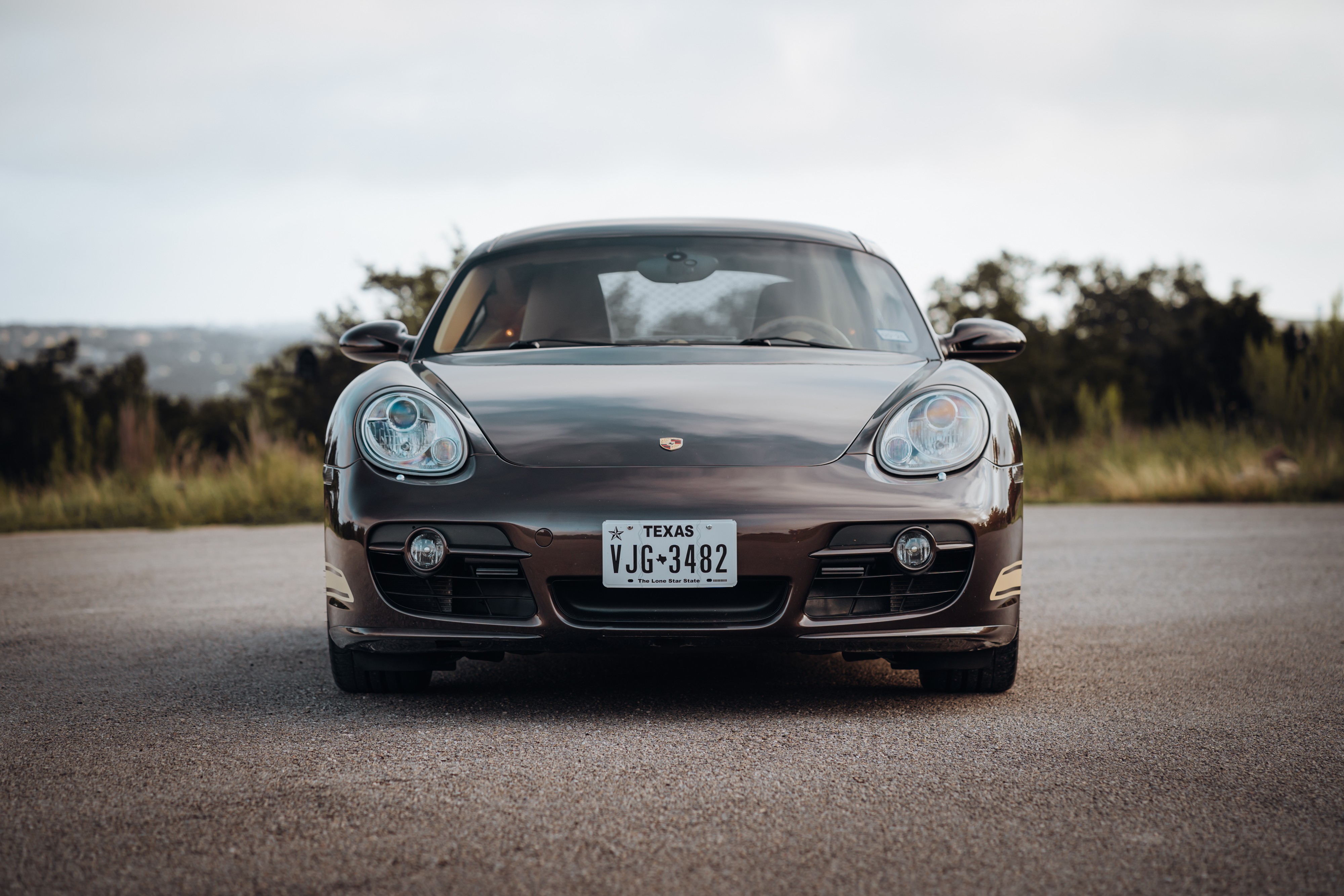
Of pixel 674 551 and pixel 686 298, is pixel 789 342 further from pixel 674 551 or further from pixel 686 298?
pixel 674 551

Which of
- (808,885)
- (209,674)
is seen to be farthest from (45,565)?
(808,885)

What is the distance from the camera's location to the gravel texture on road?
2.01 metres

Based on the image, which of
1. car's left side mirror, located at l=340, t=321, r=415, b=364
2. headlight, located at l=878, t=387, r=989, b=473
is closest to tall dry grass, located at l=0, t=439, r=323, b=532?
car's left side mirror, located at l=340, t=321, r=415, b=364

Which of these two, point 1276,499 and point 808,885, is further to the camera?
point 1276,499

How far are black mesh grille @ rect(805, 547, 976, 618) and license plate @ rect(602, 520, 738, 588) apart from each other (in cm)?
24

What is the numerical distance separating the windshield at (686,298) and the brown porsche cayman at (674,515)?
0.39 m

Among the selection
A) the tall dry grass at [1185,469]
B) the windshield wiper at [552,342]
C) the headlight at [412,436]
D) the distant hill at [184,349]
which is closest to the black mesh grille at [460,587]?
the headlight at [412,436]

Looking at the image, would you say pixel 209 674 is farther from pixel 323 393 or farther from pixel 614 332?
pixel 323 393

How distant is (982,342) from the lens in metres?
3.93

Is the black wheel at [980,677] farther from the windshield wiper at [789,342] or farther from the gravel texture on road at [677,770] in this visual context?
the windshield wiper at [789,342]

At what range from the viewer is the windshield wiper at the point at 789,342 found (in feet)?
12.4

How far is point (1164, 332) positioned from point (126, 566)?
1792 inches

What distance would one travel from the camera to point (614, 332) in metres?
3.92

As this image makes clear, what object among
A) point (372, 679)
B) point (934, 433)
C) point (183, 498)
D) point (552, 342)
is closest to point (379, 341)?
point (552, 342)
